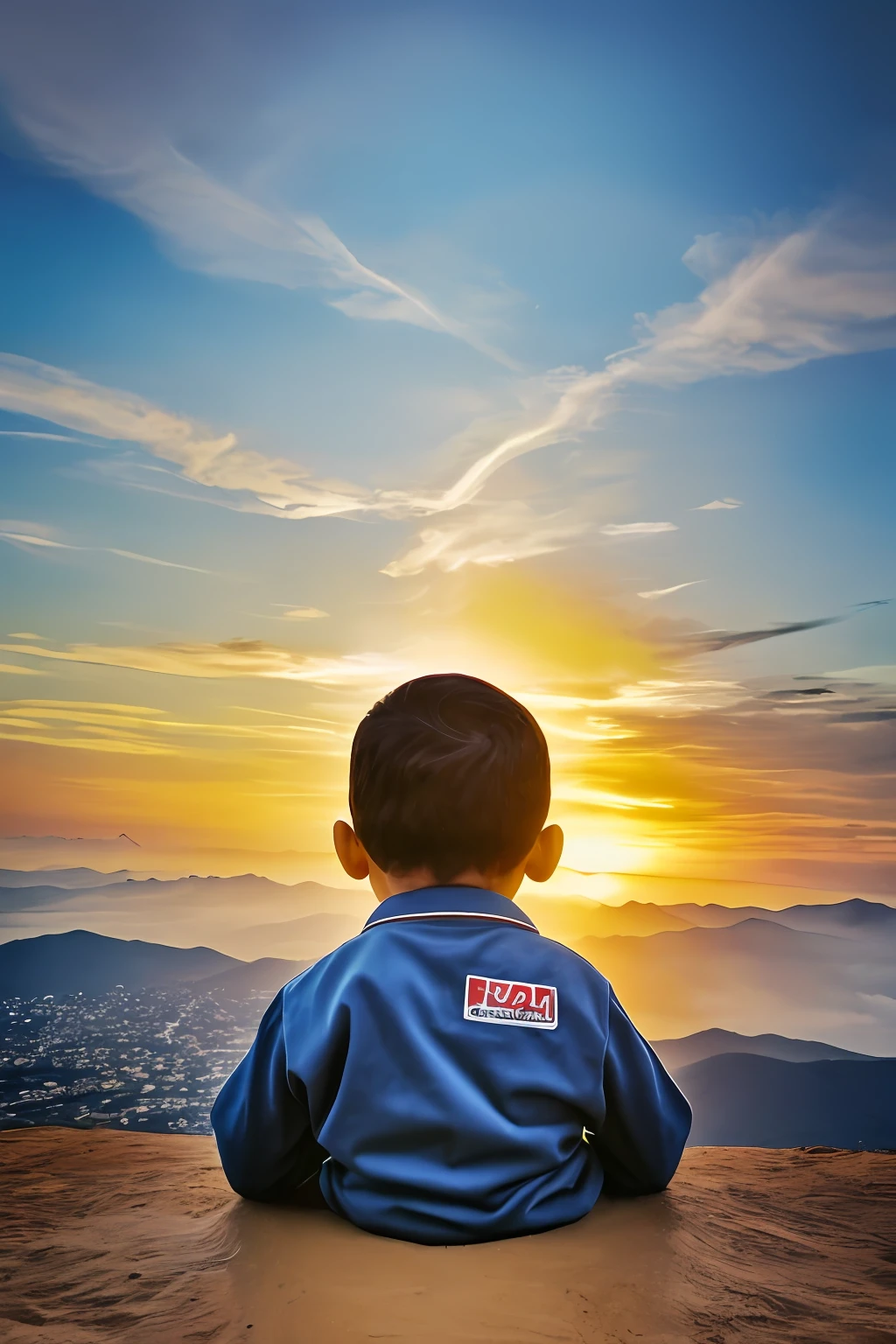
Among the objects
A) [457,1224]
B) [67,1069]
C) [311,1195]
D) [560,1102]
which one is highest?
[560,1102]

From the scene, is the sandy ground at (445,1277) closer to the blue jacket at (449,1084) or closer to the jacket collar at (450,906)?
the blue jacket at (449,1084)

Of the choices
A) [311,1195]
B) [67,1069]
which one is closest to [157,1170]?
[311,1195]

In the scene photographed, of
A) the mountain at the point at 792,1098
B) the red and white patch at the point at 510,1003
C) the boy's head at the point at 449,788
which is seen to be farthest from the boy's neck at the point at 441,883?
the mountain at the point at 792,1098

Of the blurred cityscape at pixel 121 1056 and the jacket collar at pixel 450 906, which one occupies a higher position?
the jacket collar at pixel 450 906

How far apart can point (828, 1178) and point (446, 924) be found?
5.03ft

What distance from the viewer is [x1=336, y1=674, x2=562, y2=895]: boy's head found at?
5.57 feet

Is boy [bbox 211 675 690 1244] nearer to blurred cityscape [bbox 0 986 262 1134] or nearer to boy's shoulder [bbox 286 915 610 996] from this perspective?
boy's shoulder [bbox 286 915 610 996]

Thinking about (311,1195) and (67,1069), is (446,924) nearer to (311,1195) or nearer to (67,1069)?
(311,1195)

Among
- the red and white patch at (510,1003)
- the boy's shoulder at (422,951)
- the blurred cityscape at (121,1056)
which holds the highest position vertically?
the boy's shoulder at (422,951)

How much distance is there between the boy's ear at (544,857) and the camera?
5.97 feet

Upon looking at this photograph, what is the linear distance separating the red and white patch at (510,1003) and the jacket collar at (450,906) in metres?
0.13

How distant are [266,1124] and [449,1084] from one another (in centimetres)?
41

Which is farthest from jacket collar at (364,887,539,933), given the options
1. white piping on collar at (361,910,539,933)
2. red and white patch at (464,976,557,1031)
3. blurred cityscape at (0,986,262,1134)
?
blurred cityscape at (0,986,262,1134)

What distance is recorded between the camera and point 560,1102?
153cm
